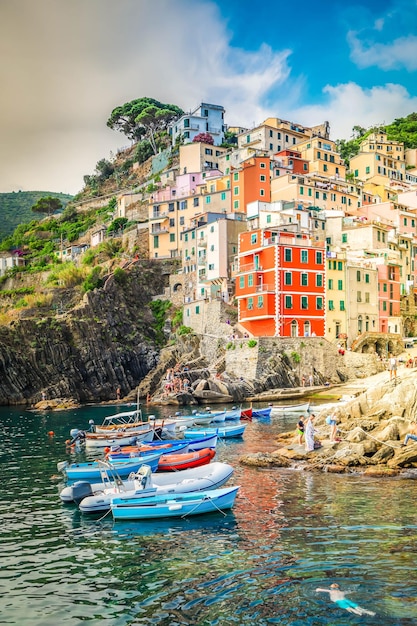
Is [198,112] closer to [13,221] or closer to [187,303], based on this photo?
[187,303]

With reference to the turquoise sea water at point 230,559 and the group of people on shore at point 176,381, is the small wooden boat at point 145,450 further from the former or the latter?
the group of people on shore at point 176,381

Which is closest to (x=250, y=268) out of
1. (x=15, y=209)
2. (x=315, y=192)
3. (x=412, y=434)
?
(x=315, y=192)

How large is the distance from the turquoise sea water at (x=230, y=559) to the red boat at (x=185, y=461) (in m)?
2.87

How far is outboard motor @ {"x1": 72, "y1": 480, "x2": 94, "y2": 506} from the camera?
22062mm

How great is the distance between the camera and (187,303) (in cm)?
7731

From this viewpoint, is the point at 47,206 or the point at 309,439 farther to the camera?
the point at 47,206

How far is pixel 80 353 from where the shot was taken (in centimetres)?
7169

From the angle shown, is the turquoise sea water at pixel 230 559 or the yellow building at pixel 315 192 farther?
the yellow building at pixel 315 192

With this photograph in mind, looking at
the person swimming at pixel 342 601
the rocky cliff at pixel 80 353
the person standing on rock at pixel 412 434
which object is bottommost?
the person swimming at pixel 342 601

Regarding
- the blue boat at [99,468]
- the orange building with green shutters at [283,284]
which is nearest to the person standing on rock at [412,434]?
the blue boat at [99,468]

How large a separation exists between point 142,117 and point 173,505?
115846 mm

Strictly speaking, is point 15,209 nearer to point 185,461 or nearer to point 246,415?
point 246,415

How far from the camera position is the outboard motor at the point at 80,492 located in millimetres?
22062

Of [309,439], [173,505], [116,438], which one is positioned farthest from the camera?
[116,438]
